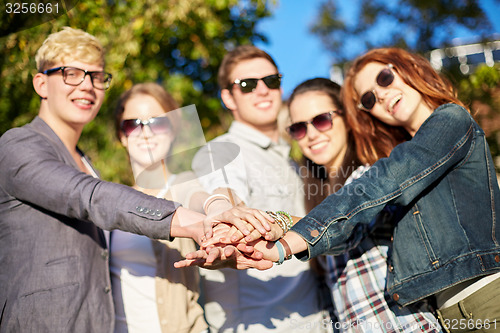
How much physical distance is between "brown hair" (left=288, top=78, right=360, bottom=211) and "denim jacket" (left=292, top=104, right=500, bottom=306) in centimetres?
66

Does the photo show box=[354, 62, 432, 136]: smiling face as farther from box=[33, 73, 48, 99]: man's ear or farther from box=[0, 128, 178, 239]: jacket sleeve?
box=[33, 73, 48, 99]: man's ear

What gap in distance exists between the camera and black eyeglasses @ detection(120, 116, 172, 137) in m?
2.39

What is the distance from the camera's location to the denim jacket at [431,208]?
189 cm

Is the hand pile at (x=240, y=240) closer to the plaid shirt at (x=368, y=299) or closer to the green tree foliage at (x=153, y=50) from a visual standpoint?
the plaid shirt at (x=368, y=299)

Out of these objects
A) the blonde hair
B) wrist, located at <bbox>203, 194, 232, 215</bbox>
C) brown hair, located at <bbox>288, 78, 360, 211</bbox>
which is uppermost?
the blonde hair

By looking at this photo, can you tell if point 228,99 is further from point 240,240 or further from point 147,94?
point 240,240

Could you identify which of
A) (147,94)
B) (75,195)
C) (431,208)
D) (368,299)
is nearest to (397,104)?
(431,208)

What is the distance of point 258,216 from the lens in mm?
1904

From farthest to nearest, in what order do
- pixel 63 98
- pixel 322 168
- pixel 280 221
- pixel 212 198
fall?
pixel 322 168 → pixel 63 98 → pixel 212 198 → pixel 280 221

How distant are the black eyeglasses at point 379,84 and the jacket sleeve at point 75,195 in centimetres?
137

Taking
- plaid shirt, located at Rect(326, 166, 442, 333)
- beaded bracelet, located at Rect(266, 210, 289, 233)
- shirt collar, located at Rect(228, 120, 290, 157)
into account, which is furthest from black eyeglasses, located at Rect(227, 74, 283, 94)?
beaded bracelet, located at Rect(266, 210, 289, 233)

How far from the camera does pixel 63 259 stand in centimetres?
201

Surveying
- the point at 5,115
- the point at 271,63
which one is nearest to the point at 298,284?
the point at 271,63

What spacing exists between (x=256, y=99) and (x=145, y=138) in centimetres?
92
